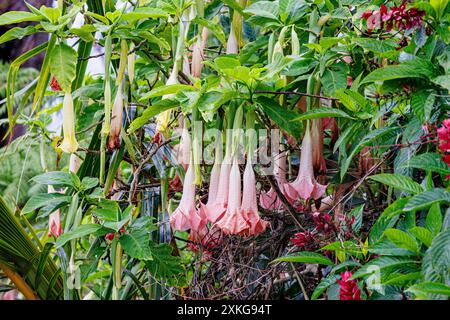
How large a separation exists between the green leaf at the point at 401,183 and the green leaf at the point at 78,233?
558 millimetres

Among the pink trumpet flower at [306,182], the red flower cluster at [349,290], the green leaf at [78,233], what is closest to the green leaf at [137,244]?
the green leaf at [78,233]

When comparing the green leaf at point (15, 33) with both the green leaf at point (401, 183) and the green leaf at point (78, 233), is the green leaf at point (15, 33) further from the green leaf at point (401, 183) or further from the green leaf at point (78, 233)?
the green leaf at point (401, 183)

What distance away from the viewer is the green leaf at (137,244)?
1.25m

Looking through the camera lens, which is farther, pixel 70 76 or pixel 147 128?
pixel 147 128

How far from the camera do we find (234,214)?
1.14 m

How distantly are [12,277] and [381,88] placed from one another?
1.06 meters

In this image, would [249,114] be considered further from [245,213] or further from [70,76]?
[70,76]

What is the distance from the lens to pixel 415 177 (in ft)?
3.87

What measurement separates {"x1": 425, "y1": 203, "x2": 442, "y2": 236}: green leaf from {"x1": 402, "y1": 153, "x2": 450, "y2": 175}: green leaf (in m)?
0.06

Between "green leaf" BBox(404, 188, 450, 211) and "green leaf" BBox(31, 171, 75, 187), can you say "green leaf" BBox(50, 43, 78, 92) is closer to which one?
"green leaf" BBox(31, 171, 75, 187)

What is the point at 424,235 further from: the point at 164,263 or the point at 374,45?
the point at 164,263

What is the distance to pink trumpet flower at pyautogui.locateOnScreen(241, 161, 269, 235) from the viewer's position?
1151 mm
